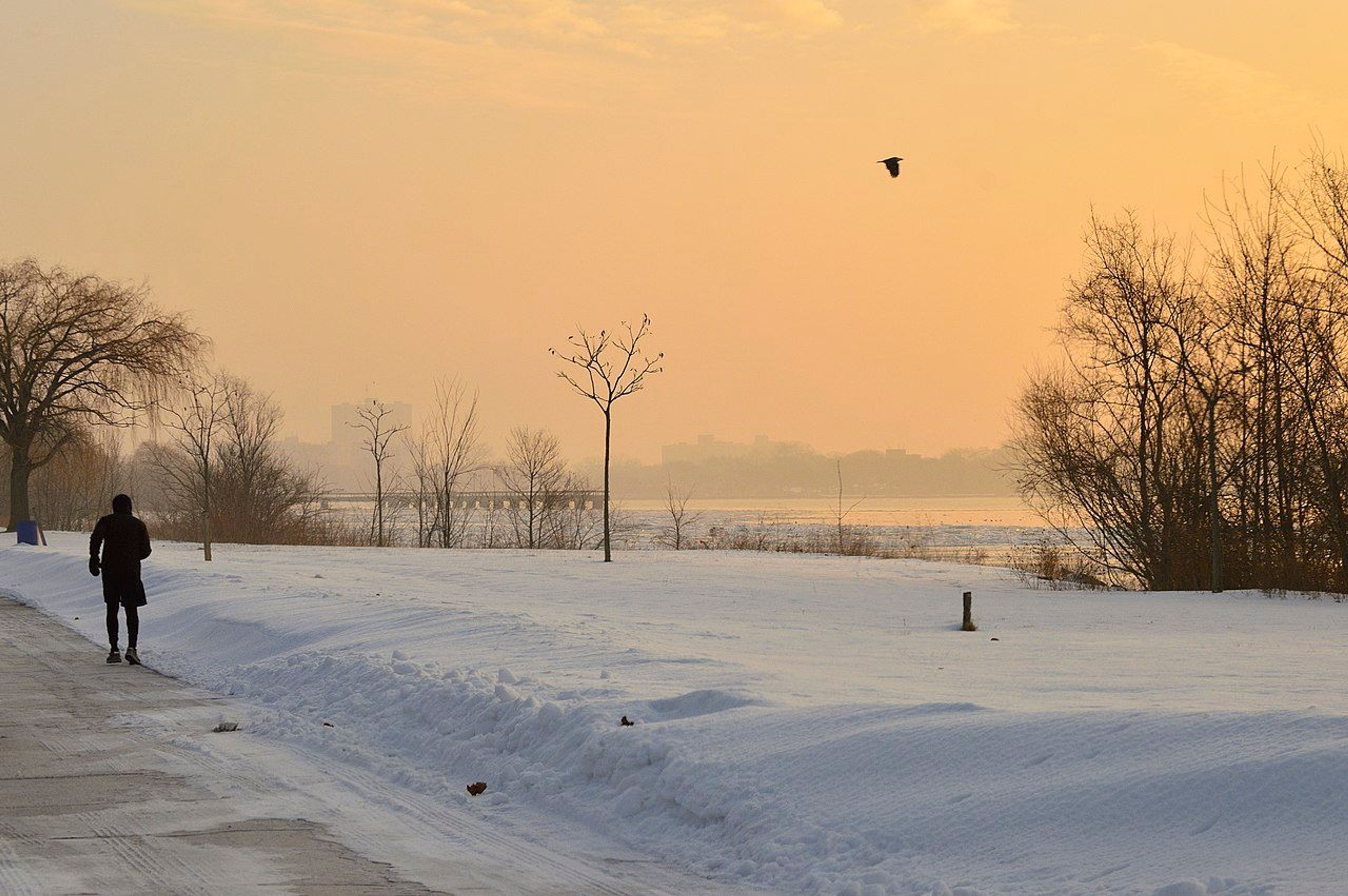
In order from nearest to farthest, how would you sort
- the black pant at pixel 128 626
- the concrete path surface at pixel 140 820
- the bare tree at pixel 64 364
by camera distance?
the concrete path surface at pixel 140 820 < the black pant at pixel 128 626 < the bare tree at pixel 64 364

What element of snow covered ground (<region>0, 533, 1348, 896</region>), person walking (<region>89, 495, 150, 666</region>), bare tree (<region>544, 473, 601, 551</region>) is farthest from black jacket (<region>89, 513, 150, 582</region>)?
bare tree (<region>544, 473, 601, 551</region>)

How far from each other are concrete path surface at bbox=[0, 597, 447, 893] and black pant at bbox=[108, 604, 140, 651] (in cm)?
331

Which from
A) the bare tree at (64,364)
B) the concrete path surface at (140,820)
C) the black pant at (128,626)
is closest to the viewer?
the concrete path surface at (140,820)

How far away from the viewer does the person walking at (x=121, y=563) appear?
16500 mm

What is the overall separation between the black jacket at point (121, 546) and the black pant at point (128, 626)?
381 millimetres

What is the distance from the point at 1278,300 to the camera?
28656 millimetres

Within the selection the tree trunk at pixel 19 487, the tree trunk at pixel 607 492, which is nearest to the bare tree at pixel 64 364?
the tree trunk at pixel 19 487

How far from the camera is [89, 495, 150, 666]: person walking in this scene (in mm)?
16500

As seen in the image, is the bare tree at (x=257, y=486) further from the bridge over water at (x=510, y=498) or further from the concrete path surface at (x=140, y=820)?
the concrete path surface at (x=140, y=820)

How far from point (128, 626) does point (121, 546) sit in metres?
0.96

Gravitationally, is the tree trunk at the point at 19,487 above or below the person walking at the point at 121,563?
above

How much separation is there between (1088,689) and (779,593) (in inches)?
609

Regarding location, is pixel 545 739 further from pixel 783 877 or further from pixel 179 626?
pixel 179 626

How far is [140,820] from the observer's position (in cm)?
791
